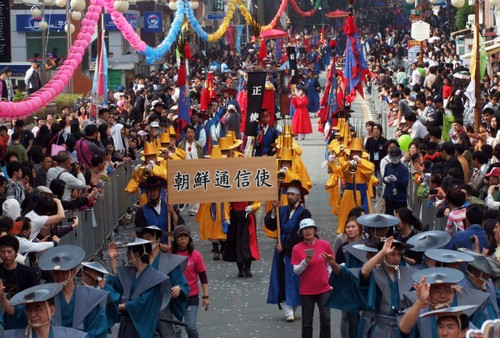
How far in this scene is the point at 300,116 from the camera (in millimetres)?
33469

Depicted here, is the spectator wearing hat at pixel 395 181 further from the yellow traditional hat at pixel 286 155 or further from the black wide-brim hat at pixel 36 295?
the black wide-brim hat at pixel 36 295

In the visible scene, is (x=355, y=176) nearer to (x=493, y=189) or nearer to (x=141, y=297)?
(x=493, y=189)

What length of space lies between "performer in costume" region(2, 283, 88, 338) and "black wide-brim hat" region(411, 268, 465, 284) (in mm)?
2231

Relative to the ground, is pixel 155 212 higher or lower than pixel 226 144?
lower

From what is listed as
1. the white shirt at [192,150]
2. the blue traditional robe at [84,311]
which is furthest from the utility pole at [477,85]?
the blue traditional robe at [84,311]

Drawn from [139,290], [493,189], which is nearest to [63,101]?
[493,189]

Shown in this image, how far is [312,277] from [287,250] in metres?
1.29

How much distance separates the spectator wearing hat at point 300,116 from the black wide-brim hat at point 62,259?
922 inches

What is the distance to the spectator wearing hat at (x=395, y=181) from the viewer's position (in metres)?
17.9

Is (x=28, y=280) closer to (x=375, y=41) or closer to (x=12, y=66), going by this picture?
(x=12, y=66)

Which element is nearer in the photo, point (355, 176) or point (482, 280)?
point (482, 280)

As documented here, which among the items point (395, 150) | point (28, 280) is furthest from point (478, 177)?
point (28, 280)

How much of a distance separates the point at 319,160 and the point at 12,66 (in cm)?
1304

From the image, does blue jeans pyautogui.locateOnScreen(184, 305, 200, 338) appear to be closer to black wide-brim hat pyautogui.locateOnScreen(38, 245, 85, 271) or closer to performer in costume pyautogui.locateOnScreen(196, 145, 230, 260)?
black wide-brim hat pyautogui.locateOnScreen(38, 245, 85, 271)
